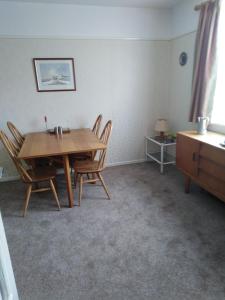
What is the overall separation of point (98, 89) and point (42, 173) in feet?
5.22

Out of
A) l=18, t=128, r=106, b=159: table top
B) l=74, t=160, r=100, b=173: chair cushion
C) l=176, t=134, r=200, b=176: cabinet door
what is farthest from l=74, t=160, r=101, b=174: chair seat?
l=176, t=134, r=200, b=176: cabinet door

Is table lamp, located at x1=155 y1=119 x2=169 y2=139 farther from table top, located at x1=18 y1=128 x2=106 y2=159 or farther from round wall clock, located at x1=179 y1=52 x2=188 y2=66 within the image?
Result: table top, located at x1=18 y1=128 x2=106 y2=159

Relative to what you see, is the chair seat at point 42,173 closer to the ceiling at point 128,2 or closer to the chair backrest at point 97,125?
the chair backrest at point 97,125

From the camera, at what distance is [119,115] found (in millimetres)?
3438

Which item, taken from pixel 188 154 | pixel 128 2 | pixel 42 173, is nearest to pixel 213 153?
pixel 188 154

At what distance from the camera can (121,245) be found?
5.92 ft

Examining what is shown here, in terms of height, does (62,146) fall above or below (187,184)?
above

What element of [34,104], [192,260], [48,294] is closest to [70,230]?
[48,294]

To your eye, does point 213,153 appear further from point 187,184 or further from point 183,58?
point 183,58

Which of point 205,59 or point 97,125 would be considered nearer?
point 205,59

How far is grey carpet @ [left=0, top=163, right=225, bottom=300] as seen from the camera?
1430 millimetres

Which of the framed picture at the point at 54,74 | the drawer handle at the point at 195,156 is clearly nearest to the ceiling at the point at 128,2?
the framed picture at the point at 54,74

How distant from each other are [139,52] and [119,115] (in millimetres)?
1021

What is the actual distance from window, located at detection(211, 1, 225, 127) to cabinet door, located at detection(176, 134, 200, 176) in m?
0.48
